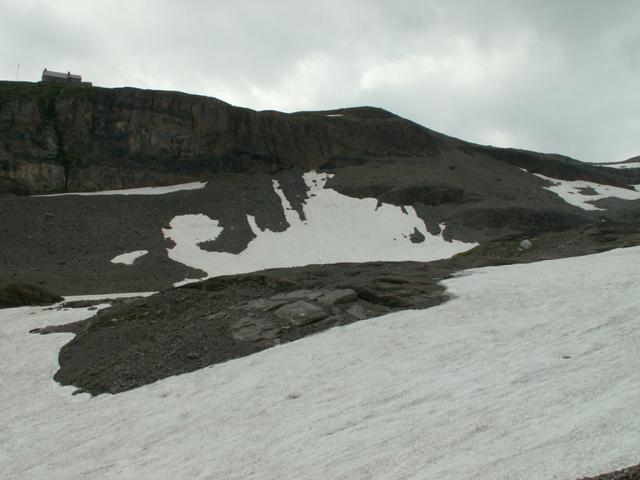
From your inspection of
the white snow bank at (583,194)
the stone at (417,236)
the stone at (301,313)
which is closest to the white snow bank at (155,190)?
the stone at (417,236)

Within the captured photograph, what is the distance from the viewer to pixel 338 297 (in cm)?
1917

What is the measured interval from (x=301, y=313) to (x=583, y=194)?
172 ft

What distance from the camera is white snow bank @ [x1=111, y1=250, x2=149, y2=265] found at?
4053 cm

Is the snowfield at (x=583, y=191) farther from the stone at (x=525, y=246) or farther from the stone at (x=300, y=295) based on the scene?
the stone at (x=300, y=295)

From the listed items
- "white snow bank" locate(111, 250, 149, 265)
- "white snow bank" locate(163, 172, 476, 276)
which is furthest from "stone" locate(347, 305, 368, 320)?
"white snow bank" locate(111, 250, 149, 265)

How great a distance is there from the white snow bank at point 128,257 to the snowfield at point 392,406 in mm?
21888

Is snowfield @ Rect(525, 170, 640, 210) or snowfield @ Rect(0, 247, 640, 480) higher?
snowfield @ Rect(525, 170, 640, 210)

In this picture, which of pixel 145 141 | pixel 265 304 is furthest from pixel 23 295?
pixel 145 141

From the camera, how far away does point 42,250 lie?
41.2 meters

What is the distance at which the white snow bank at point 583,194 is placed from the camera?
194ft

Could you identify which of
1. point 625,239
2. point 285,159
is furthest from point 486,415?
point 285,159

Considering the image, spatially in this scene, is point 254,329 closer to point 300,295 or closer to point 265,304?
point 265,304

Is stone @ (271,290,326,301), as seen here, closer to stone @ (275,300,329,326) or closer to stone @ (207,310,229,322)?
stone @ (275,300,329,326)

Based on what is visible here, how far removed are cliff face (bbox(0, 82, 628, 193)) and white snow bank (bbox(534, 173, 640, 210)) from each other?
1263 centimetres
